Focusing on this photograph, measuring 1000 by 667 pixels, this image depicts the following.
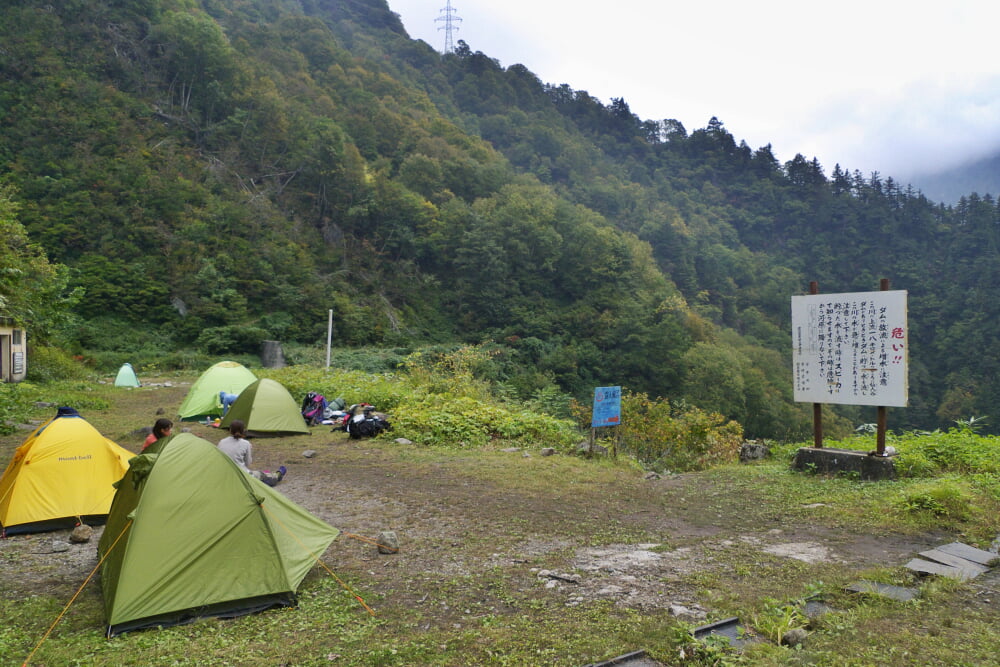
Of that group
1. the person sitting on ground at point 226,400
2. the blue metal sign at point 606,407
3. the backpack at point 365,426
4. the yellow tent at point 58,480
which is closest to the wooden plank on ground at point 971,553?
the blue metal sign at point 606,407

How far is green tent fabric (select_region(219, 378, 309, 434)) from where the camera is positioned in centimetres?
1116

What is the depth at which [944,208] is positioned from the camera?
225 feet

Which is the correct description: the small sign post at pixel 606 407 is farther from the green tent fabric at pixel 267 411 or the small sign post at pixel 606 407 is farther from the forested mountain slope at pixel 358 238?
the forested mountain slope at pixel 358 238

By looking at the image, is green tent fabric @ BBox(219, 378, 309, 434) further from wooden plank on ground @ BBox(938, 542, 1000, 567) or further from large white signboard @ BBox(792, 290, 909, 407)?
wooden plank on ground @ BBox(938, 542, 1000, 567)

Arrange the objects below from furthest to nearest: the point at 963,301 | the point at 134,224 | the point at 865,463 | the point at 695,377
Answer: the point at 963,301
the point at 695,377
the point at 134,224
the point at 865,463

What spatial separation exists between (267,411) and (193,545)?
738 cm

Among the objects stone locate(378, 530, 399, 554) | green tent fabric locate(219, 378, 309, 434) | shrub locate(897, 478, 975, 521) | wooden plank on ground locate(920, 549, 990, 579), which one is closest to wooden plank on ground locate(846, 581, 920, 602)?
wooden plank on ground locate(920, 549, 990, 579)

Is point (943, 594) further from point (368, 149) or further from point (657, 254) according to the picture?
point (657, 254)

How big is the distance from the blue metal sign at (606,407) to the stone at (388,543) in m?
4.63

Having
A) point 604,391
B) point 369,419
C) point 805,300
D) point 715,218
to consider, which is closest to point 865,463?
point 805,300

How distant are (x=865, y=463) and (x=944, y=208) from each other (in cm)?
7811

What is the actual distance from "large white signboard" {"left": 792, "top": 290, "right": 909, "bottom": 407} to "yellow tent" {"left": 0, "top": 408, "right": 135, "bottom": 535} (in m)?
8.30

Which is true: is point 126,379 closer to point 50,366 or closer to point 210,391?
point 50,366

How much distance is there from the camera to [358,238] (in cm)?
4319
